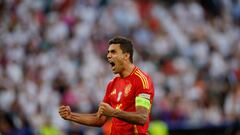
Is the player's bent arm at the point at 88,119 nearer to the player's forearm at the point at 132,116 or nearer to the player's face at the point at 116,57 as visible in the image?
the player's face at the point at 116,57

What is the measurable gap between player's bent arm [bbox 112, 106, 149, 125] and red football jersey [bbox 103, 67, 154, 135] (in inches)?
7.8

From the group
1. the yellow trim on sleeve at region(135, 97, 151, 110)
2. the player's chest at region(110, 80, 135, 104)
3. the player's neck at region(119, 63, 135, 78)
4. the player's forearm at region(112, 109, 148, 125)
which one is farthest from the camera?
the player's neck at region(119, 63, 135, 78)

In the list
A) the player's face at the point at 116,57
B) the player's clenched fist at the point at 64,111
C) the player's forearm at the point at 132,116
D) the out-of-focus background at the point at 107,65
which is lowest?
the player's forearm at the point at 132,116

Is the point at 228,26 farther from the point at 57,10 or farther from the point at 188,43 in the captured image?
the point at 57,10

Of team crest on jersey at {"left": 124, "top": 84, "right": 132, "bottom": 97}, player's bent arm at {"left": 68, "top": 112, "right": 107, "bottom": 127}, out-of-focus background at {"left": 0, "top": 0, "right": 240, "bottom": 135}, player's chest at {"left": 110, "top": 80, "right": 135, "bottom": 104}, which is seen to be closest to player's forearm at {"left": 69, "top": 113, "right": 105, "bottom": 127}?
player's bent arm at {"left": 68, "top": 112, "right": 107, "bottom": 127}

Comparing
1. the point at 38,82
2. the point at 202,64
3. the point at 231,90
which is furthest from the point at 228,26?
the point at 38,82

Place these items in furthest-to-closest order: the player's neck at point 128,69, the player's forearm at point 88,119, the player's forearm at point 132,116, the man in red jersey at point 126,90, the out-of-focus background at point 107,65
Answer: the out-of-focus background at point 107,65 < the player's forearm at point 88,119 < the player's neck at point 128,69 < the man in red jersey at point 126,90 < the player's forearm at point 132,116

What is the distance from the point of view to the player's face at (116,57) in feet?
28.0

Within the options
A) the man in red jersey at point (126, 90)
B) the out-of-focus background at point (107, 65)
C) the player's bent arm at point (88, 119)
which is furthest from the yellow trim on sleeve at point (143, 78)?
the out-of-focus background at point (107, 65)

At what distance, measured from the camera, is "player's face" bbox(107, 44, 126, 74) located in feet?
28.0

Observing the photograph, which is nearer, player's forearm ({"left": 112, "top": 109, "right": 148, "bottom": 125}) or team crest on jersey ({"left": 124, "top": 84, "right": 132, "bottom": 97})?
player's forearm ({"left": 112, "top": 109, "right": 148, "bottom": 125})

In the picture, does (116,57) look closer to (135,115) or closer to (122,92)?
(122,92)

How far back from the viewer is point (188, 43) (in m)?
18.3

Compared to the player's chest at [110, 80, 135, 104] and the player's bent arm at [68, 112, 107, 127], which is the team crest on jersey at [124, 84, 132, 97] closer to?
the player's chest at [110, 80, 135, 104]
